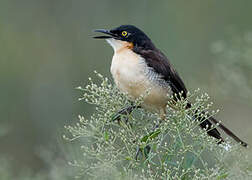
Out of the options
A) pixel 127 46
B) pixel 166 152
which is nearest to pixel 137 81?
pixel 127 46

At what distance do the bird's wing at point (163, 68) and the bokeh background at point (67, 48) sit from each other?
3.27 m

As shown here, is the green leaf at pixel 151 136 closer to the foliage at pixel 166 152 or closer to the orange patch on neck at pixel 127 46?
the foliage at pixel 166 152

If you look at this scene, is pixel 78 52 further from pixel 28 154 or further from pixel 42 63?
pixel 28 154

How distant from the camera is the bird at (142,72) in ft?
16.5

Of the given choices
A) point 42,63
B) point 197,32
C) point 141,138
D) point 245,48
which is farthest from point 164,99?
point 42,63

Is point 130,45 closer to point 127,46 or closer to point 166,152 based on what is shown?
point 127,46

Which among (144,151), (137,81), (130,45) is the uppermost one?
(130,45)

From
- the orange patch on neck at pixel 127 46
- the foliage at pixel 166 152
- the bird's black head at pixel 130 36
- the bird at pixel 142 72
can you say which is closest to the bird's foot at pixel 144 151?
the foliage at pixel 166 152

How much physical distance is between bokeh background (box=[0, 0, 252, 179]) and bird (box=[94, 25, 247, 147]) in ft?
10.6

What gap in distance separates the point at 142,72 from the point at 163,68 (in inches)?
10.6

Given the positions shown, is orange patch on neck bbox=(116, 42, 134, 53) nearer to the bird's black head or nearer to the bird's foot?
the bird's black head

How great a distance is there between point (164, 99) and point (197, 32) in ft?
19.4

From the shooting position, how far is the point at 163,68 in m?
5.26

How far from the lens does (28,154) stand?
9.67 m
